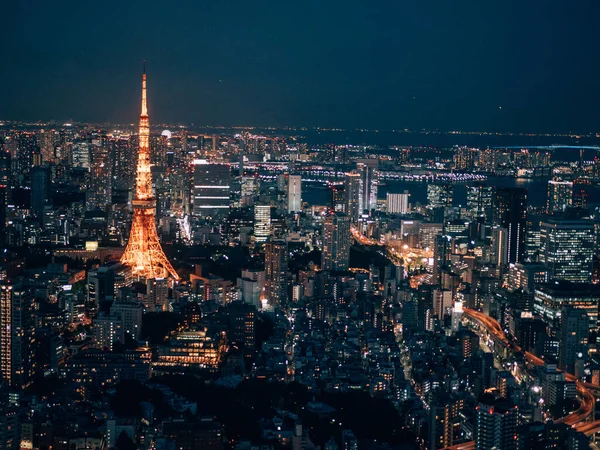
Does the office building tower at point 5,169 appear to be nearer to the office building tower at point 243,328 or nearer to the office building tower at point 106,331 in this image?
the office building tower at point 106,331

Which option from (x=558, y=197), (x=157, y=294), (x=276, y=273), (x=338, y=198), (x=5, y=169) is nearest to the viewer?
(x=157, y=294)

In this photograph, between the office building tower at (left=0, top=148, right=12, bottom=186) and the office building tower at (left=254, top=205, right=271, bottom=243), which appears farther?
the office building tower at (left=254, top=205, right=271, bottom=243)

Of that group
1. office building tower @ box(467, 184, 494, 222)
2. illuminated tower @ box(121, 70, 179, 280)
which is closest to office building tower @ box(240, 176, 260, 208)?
office building tower @ box(467, 184, 494, 222)

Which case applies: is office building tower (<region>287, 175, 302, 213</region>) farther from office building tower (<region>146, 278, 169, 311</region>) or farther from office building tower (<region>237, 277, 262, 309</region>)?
office building tower (<region>146, 278, 169, 311</region>)

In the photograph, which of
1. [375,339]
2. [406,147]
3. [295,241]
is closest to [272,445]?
[375,339]

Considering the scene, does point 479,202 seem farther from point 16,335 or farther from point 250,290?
point 16,335

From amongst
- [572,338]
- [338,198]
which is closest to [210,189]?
[338,198]

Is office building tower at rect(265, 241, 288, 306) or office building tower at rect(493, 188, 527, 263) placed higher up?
office building tower at rect(493, 188, 527, 263)
